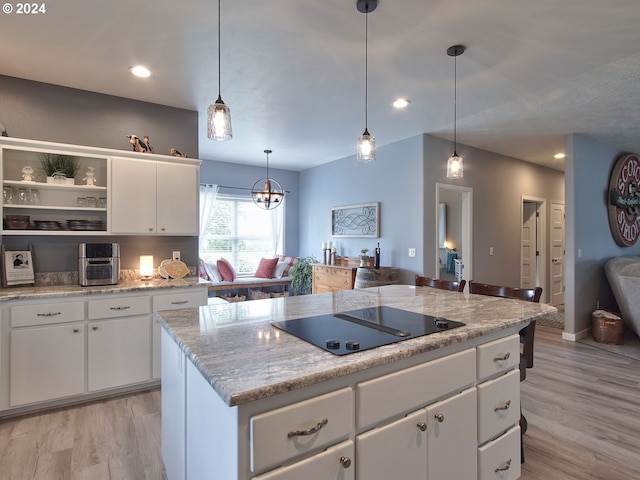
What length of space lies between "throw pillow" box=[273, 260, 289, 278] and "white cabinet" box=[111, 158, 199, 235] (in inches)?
116

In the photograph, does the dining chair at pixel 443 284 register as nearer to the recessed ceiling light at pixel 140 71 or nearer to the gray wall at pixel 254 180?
the recessed ceiling light at pixel 140 71

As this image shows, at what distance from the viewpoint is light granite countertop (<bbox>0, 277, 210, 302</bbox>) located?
2.51 meters

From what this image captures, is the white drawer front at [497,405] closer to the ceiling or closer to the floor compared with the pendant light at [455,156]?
closer to the floor

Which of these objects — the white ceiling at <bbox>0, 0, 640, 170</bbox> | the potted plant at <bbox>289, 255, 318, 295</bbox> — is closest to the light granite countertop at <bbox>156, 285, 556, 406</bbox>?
the white ceiling at <bbox>0, 0, 640, 170</bbox>

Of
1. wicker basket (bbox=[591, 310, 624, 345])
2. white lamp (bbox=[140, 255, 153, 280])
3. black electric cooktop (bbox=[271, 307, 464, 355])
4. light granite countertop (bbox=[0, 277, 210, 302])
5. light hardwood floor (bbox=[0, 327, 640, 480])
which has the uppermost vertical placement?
white lamp (bbox=[140, 255, 153, 280])

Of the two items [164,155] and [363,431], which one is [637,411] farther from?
[164,155]

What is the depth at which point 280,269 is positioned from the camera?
640 centimetres

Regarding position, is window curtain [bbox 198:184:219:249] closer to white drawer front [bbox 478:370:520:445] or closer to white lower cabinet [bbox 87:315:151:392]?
white lower cabinet [bbox 87:315:151:392]

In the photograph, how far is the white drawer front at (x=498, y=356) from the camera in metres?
1.56

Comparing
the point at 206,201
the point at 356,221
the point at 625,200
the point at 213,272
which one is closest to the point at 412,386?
the point at 356,221

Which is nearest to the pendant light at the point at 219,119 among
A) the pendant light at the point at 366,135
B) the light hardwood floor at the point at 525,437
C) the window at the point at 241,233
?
the pendant light at the point at 366,135

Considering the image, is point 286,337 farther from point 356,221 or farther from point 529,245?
point 529,245

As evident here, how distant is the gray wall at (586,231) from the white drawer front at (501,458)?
132 inches

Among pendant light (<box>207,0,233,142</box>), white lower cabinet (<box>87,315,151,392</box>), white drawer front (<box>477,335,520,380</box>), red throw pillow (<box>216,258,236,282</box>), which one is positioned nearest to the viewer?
white drawer front (<box>477,335,520,380</box>)
